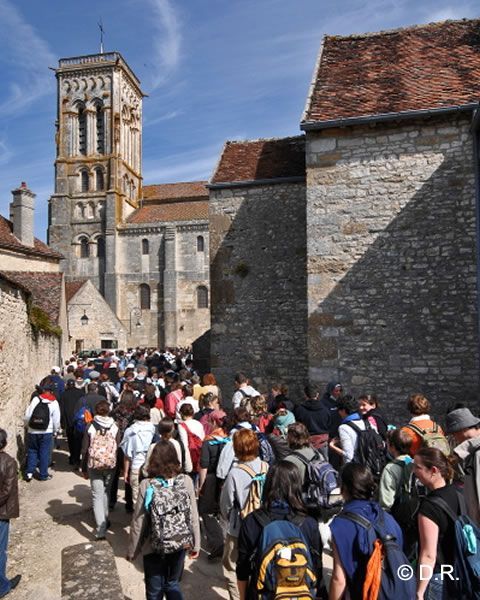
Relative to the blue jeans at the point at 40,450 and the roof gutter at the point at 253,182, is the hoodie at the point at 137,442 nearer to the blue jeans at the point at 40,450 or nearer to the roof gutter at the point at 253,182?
the blue jeans at the point at 40,450

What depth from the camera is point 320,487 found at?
403 centimetres

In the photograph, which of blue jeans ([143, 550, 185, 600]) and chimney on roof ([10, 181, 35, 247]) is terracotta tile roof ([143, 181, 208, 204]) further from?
blue jeans ([143, 550, 185, 600])

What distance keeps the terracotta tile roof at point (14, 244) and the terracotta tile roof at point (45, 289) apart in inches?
90.1

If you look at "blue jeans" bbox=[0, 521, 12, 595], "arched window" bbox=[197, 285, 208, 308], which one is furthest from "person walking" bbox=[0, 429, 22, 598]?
"arched window" bbox=[197, 285, 208, 308]

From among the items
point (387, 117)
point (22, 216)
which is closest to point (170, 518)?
point (387, 117)

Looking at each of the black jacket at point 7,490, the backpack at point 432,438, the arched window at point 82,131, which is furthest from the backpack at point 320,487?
the arched window at point 82,131

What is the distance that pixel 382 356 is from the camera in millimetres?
9453

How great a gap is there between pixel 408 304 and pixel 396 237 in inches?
50.5

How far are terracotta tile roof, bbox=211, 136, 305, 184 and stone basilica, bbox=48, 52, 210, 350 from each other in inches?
1151

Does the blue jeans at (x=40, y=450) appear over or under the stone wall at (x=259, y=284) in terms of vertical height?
under

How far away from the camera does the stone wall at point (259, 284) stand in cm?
1192

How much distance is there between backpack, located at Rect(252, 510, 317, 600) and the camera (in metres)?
2.72

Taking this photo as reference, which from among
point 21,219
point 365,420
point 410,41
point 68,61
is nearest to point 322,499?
point 365,420

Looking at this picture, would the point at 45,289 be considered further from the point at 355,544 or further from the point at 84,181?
the point at 84,181
